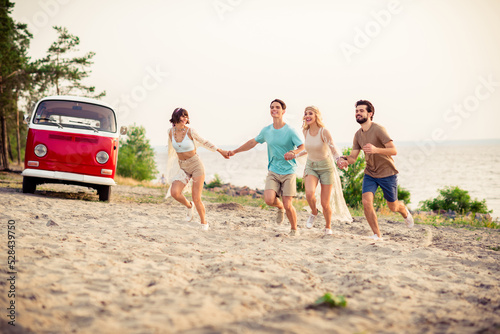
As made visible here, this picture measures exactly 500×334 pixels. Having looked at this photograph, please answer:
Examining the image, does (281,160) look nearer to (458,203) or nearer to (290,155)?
(290,155)

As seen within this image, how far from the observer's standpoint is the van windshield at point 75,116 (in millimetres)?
10289

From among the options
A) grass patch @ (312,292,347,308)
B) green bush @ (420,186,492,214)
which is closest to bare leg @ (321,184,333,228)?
grass patch @ (312,292,347,308)

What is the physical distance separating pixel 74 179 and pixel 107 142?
1.15 metres

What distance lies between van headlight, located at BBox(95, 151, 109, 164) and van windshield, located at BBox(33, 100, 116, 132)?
59cm

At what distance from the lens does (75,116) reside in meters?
10.6

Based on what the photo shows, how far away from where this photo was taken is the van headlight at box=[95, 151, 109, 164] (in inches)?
398

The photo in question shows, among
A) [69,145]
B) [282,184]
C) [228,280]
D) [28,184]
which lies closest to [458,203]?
[282,184]

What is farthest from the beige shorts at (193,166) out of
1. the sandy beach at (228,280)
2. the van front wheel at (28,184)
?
the van front wheel at (28,184)

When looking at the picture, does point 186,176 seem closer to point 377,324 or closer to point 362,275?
point 362,275

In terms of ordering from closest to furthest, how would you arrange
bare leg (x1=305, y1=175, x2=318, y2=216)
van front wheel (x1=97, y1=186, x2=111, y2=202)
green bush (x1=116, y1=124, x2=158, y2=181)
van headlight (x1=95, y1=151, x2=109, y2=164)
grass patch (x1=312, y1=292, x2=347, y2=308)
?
1. grass patch (x1=312, y1=292, x2=347, y2=308)
2. bare leg (x1=305, y1=175, x2=318, y2=216)
3. van headlight (x1=95, y1=151, x2=109, y2=164)
4. van front wheel (x1=97, y1=186, x2=111, y2=202)
5. green bush (x1=116, y1=124, x2=158, y2=181)

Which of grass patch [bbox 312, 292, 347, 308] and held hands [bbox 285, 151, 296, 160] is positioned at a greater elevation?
held hands [bbox 285, 151, 296, 160]

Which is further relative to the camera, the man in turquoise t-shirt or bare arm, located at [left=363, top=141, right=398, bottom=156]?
the man in turquoise t-shirt

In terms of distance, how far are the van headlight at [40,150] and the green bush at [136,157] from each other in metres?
21.8

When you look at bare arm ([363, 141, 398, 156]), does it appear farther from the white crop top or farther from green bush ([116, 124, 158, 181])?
green bush ([116, 124, 158, 181])
